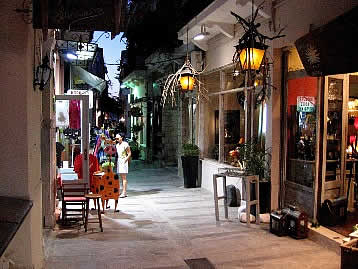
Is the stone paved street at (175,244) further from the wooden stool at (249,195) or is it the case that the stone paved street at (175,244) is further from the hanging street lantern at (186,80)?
the hanging street lantern at (186,80)

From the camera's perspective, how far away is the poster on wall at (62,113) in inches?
388

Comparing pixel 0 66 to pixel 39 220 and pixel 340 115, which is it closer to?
pixel 39 220

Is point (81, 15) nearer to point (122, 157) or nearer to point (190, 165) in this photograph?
point (122, 157)

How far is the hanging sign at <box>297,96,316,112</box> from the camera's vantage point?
7875 mm

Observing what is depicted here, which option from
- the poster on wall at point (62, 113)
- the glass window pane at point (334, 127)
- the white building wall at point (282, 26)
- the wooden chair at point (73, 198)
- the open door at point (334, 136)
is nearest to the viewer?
the white building wall at point (282, 26)

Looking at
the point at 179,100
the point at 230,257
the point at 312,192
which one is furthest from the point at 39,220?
the point at 179,100

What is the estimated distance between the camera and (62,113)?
9.93m

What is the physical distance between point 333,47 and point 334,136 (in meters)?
2.47

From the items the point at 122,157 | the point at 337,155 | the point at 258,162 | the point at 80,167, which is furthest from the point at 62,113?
the point at 337,155

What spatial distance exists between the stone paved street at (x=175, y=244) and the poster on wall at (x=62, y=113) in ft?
7.76

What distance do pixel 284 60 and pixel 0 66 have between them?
596cm

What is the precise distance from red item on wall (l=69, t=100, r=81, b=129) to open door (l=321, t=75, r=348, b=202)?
550 cm

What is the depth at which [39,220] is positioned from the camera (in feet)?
18.2

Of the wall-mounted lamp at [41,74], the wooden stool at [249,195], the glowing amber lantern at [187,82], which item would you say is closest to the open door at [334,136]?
the wooden stool at [249,195]
